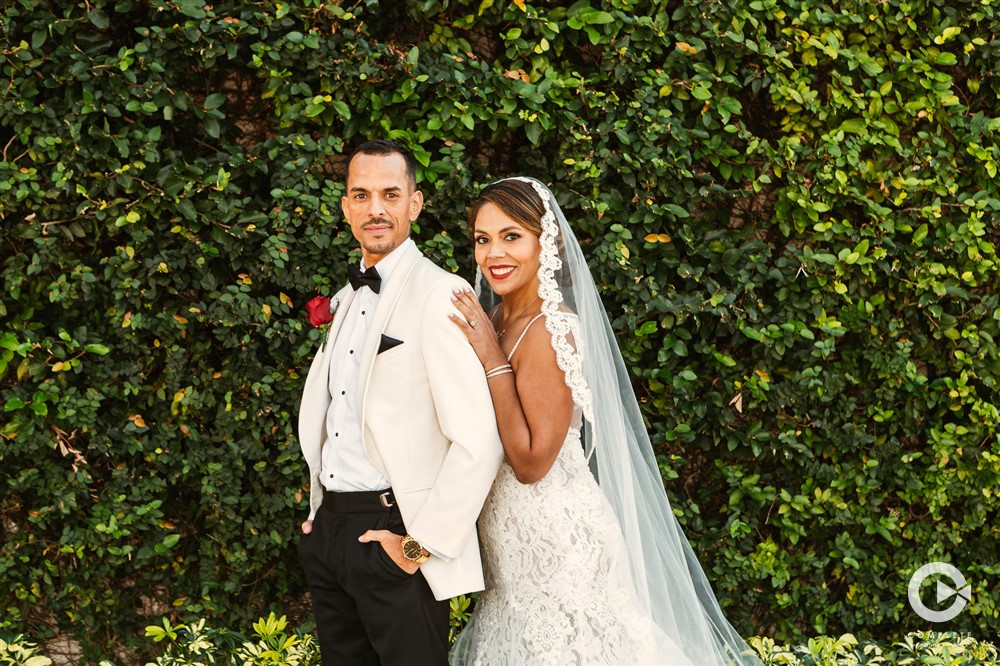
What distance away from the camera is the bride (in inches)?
106

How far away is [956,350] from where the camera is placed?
4266 mm

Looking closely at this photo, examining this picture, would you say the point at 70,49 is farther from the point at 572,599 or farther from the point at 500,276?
the point at 572,599

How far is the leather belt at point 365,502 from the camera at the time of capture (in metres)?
2.63

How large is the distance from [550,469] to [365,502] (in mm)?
575

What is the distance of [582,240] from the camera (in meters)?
4.13

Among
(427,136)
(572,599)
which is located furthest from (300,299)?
(572,599)

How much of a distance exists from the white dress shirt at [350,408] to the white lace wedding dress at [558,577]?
429 mm

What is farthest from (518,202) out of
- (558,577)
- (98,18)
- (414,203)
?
(98,18)

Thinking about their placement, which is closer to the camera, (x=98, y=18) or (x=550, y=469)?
(x=550, y=469)

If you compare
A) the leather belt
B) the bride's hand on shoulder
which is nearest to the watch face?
the leather belt

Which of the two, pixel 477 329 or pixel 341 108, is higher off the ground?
pixel 341 108

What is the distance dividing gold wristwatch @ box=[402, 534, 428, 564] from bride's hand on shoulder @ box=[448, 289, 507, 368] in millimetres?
539

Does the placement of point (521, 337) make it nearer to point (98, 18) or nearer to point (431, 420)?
point (431, 420)

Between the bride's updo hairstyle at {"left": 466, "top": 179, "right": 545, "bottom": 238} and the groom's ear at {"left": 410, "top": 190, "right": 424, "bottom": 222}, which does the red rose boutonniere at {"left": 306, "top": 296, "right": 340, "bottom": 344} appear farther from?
the bride's updo hairstyle at {"left": 466, "top": 179, "right": 545, "bottom": 238}
